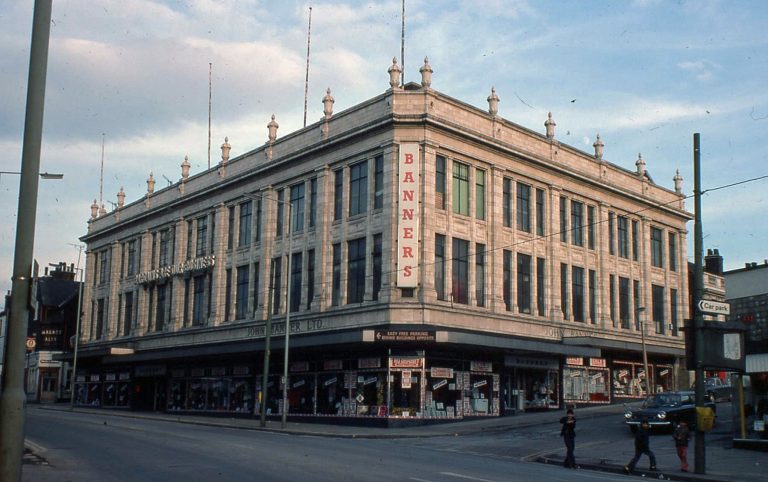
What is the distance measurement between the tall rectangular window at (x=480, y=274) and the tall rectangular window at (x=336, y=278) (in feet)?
24.8

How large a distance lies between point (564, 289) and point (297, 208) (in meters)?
17.2

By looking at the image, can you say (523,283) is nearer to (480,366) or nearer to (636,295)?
(480,366)

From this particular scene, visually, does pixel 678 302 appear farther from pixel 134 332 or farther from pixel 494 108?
pixel 134 332

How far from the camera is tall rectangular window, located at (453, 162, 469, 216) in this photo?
45031mm

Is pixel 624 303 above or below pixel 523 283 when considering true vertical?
below

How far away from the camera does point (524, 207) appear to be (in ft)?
163

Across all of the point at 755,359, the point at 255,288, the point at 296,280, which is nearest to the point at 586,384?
the point at 296,280

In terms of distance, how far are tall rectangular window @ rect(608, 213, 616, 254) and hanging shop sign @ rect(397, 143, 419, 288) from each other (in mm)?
19298

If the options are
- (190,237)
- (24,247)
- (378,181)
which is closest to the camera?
(24,247)

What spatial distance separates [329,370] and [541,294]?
13.8 metres

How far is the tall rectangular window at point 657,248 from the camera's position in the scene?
2378 inches

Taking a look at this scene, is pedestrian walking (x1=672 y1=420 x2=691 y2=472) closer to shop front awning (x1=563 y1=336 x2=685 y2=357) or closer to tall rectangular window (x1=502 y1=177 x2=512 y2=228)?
tall rectangular window (x1=502 y1=177 x2=512 y2=228)

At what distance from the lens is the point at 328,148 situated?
47.8 m

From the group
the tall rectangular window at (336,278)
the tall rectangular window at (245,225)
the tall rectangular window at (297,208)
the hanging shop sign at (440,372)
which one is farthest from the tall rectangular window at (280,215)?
the hanging shop sign at (440,372)
